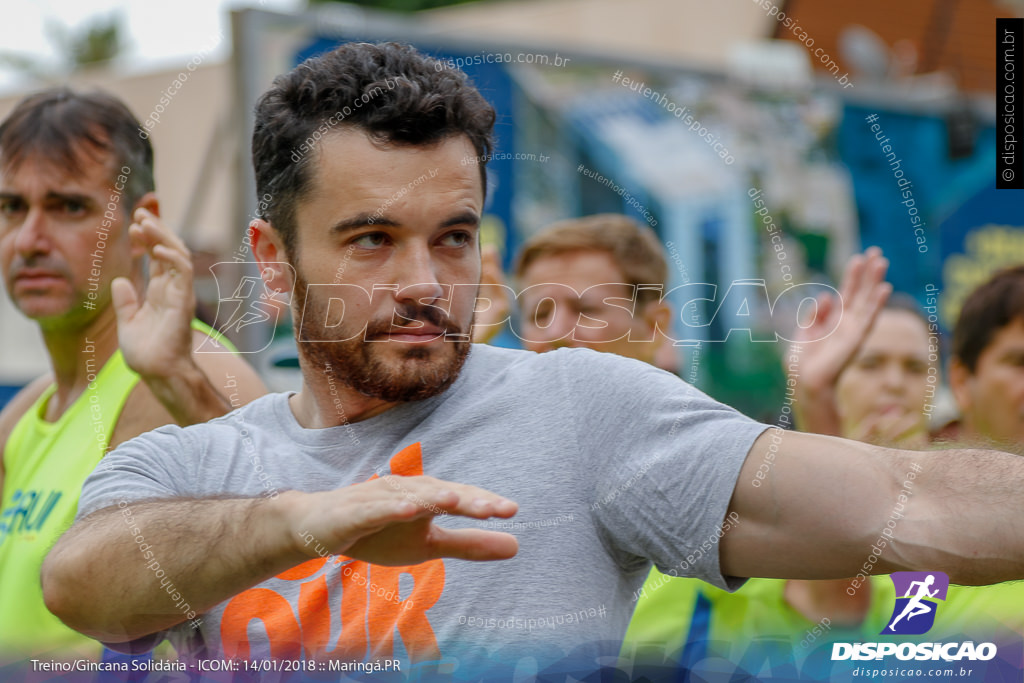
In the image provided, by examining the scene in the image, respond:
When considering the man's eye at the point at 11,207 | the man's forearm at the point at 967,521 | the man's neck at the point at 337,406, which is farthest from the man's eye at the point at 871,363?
the man's eye at the point at 11,207

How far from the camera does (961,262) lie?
17.1ft

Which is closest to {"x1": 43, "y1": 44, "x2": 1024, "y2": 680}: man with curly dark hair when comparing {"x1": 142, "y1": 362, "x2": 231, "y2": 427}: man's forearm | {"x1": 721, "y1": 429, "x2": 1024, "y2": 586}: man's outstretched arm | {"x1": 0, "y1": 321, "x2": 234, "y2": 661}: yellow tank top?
{"x1": 721, "y1": 429, "x2": 1024, "y2": 586}: man's outstretched arm

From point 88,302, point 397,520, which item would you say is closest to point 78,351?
point 88,302

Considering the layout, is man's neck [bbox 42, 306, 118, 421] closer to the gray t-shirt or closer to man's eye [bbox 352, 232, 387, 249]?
the gray t-shirt

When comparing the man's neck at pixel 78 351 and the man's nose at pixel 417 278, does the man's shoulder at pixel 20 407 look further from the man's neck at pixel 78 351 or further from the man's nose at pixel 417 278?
the man's nose at pixel 417 278

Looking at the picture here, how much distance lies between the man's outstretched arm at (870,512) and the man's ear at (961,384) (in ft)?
4.91

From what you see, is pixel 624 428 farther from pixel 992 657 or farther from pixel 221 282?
pixel 221 282

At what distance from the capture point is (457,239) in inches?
56.3

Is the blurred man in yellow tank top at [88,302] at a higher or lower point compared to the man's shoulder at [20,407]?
higher

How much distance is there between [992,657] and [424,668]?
0.72m

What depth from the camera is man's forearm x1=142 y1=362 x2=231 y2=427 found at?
1.63 m

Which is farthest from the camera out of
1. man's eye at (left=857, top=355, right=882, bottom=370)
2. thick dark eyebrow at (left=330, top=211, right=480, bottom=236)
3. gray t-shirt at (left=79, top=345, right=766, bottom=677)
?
man's eye at (left=857, top=355, right=882, bottom=370)

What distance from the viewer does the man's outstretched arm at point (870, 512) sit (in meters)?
1.15

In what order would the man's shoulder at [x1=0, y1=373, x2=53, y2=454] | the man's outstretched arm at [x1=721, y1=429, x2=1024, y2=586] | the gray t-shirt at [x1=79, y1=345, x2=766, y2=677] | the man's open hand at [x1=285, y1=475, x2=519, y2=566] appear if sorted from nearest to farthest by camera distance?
the man's open hand at [x1=285, y1=475, x2=519, y2=566] < the man's outstretched arm at [x1=721, y1=429, x2=1024, y2=586] < the gray t-shirt at [x1=79, y1=345, x2=766, y2=677] < the man's shoulder at [x1=0, y1=373, x2=53, y2=454]
